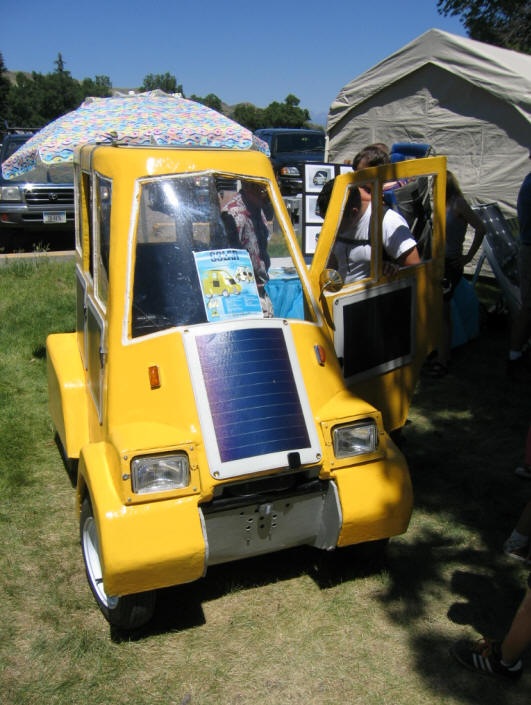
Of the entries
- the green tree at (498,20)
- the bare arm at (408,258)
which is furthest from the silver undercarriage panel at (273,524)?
the green tree at (498,20)

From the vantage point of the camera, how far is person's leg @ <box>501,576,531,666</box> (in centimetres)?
265

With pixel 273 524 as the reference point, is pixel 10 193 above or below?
above

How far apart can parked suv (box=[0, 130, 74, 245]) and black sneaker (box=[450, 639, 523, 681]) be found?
10.2m

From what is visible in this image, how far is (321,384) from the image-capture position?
340 centimetres

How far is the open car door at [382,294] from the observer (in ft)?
13.4

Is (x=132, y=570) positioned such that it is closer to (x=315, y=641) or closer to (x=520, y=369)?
(x=315, y=641)

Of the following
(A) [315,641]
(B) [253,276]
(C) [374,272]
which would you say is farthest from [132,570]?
(C) [374,272]

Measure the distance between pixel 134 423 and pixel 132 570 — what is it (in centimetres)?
66

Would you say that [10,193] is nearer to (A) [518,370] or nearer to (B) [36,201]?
(B) [36,201]

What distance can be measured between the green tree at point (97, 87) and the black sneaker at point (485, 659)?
6668 centimetres

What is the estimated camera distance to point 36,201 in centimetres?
1162

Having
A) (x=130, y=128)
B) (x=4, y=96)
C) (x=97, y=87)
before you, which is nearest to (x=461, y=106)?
(x=130, y=128)

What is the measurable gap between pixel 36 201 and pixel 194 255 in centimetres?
919

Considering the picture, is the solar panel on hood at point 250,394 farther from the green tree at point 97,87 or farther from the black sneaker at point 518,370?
the green tree at point 97,87
